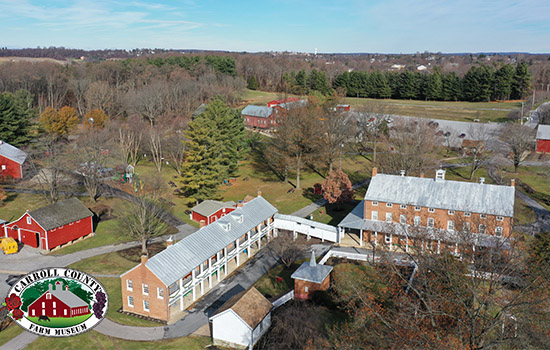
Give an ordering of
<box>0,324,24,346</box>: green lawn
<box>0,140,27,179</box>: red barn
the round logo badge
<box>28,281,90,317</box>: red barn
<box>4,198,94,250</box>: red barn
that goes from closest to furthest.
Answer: <box>28,281,90,317</box>: red barn
the round logo badge
<box>0,324,24,346</box>: green lawn
<box>4,198,94,250</box>: red barn
<box>0,140,27,179</box>: red barn

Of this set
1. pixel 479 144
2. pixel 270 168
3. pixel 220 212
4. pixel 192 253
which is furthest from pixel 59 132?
pixel 479 144

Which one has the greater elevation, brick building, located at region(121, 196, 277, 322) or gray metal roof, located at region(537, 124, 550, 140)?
gray metal roof, located at region(537, 124, 550, 140)

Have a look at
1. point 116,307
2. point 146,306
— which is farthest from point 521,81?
point 116,307

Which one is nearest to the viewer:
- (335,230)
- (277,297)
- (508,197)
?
(277,297)

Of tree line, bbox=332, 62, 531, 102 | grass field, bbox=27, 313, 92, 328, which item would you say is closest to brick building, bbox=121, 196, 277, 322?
grass field, bbox=27, 313, 92, 328

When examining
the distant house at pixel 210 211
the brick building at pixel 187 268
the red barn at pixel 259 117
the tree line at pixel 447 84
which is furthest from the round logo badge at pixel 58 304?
the tree line at pixel 447 84

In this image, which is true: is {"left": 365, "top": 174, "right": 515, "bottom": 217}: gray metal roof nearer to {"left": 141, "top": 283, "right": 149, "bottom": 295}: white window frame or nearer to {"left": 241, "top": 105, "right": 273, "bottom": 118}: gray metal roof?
{"left": 141, "top": 283, "right": 149, "bottom": 295}: white window frame

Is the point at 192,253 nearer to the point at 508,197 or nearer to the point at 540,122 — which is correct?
the point at 508,197

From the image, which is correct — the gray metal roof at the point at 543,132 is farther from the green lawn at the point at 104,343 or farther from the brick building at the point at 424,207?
the green lawn at the point at 104,343
